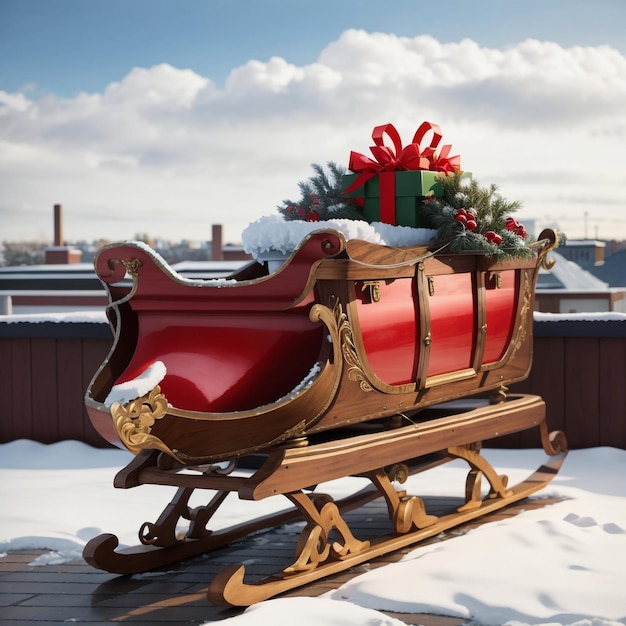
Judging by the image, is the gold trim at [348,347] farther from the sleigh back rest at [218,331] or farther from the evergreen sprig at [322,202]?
the evergreen sprig at [322,202]

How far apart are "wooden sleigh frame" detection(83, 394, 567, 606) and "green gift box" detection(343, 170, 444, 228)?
87 centimetres

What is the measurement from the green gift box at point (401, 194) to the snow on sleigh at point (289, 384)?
0.49ft

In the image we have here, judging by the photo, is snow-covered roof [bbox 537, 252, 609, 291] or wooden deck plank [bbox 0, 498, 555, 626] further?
snow-covered roof [bbox 537, 252, 609, 291]

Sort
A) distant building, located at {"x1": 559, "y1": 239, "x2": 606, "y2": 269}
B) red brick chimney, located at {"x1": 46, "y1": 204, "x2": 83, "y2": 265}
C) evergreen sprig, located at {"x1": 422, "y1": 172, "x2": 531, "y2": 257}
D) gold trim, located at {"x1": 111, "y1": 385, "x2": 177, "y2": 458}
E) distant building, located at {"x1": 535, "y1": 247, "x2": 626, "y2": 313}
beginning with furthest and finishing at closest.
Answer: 1. distant building, located at {"x1": 559, "y1": 239, "x2": 606, "y2": 269}
2. red brick chimney, located at {"x1": 46, "y1": 204, "x2": 83, "y2": 265}
3. distant building, located at {"x1": 535, "y1": 247, "x2": 626, "y2": 313}
4. evergreen sprig, located at {"x1": 422, "y1": 172, "x2": 531, "y2": 257}
5. gold trim, located at {"x1": 111, "y1": 385, "x2": 177, "y2": 458}

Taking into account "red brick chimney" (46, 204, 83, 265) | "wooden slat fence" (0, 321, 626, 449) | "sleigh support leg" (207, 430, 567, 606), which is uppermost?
"red brick chimney" (46, 204, 83, 265)

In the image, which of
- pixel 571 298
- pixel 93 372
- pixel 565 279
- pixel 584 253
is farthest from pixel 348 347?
pixel 584 253

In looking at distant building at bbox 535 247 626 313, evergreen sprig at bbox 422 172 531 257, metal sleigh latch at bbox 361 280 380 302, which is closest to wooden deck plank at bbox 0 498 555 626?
metal sleigh latch at bbox 361 280 380 302

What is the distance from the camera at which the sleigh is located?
326 cm

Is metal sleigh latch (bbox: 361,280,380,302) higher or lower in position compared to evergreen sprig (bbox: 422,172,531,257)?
lower

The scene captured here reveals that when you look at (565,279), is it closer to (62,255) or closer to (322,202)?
(62,255)

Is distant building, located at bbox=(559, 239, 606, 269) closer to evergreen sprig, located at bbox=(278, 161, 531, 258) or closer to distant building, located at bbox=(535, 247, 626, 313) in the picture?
distant building, located at bbox=(535, 247, 626, 313)

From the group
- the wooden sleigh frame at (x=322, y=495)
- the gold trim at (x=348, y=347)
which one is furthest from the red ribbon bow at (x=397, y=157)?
the wooden sleigh frame at (x=322, y=495)

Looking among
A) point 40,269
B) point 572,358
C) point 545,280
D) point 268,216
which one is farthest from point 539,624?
point 40,269

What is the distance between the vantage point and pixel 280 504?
4609 mm
